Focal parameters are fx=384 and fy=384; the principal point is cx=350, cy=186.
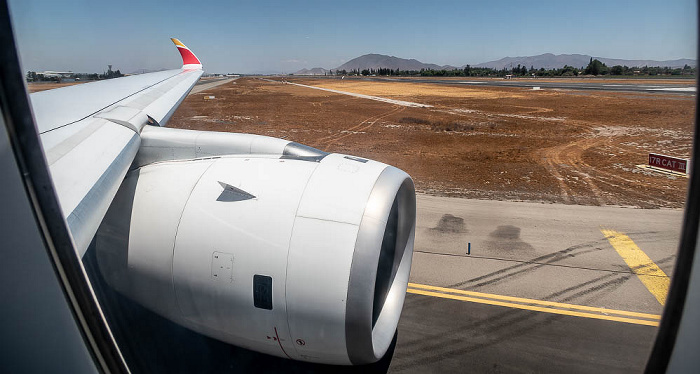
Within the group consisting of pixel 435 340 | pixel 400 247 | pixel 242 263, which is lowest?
pixel 435 340

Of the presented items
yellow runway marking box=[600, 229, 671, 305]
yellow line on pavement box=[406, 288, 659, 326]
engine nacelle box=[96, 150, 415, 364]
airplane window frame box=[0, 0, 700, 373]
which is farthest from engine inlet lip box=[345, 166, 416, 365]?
yellow runway marking box=[600, 229, 671, 305]

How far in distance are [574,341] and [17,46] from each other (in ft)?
16.4

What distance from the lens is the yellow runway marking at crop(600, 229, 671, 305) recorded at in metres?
5.11

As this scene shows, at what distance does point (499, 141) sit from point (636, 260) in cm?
1064

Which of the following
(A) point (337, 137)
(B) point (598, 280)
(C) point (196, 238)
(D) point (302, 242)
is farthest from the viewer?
(A) point (337, 137)

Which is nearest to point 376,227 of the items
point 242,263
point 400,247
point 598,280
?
point 242,263

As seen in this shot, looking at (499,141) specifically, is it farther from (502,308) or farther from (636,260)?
(502,308)

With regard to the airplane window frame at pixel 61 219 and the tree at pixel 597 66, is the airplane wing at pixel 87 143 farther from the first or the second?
the tree at pixel 597 66

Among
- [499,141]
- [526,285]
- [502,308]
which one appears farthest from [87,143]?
[499,141]

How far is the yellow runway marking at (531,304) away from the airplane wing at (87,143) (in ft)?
13.0

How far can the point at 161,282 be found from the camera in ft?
8.34

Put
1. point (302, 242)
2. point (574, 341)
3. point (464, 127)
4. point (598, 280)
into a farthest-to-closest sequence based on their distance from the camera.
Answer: point (464, 127) < point (598, 280) < point (574, 341) < point (302, 242)

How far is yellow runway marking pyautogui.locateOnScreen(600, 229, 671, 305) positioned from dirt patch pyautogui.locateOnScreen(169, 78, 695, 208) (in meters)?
1.00

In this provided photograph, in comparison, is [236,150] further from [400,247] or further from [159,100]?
[159,100]
